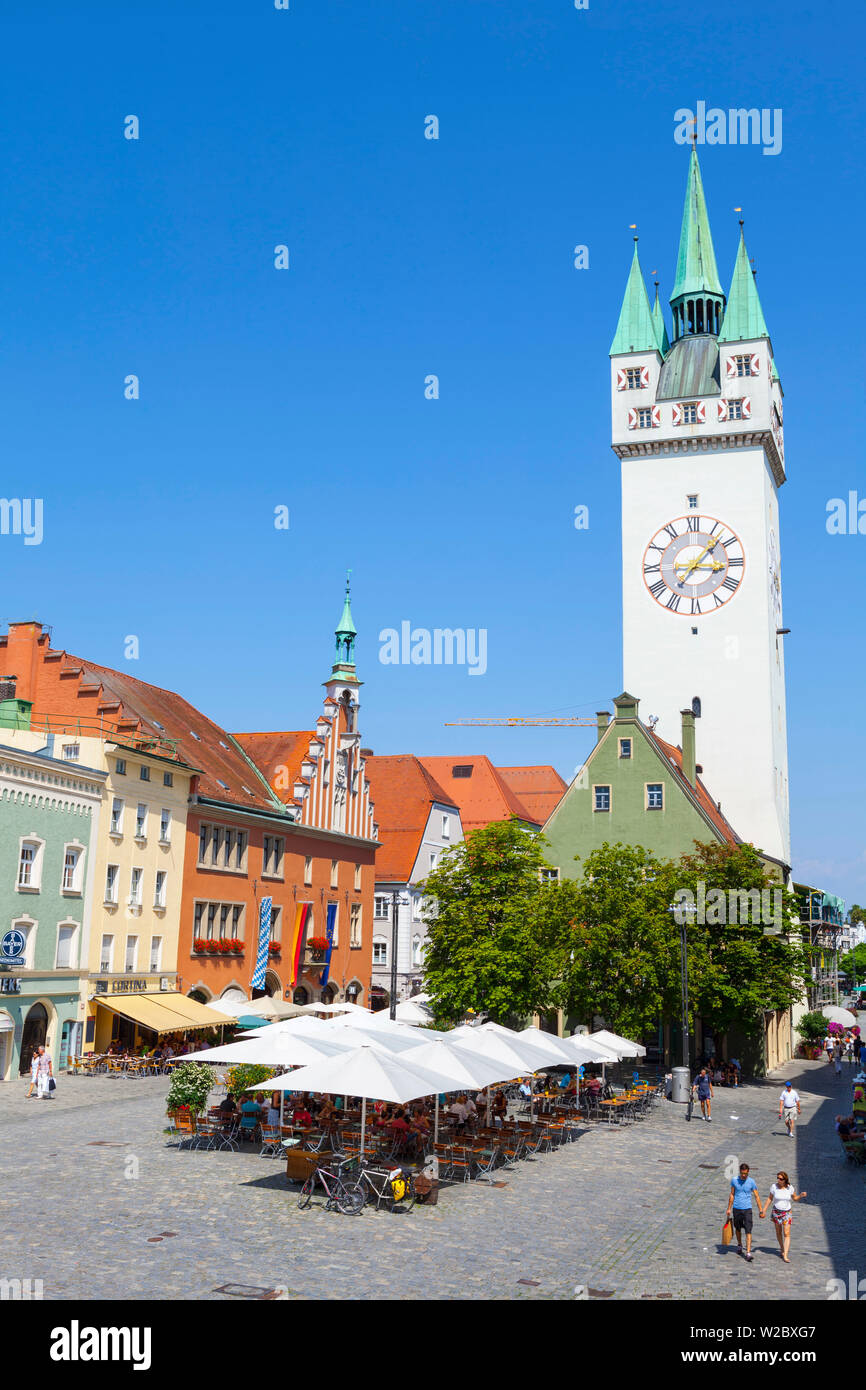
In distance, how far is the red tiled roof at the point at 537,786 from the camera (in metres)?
102

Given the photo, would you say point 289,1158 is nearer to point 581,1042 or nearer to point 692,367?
point 581,1042

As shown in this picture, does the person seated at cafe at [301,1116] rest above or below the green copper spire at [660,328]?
below

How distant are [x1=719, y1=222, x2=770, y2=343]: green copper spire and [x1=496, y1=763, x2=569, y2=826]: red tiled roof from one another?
39495 millimetres

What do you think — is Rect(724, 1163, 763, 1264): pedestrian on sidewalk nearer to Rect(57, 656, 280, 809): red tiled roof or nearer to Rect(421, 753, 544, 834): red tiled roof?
Rect(57, 656, 280, 809): red tiled roof

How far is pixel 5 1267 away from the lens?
15.2 metres

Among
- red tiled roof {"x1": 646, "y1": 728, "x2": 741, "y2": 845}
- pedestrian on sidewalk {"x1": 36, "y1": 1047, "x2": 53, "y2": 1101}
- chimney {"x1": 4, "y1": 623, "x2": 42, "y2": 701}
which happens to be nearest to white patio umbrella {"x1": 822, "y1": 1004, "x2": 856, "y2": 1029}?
red tiled roof {"x1": 646, "y1": 728, "x2": 741, "y2": 845}

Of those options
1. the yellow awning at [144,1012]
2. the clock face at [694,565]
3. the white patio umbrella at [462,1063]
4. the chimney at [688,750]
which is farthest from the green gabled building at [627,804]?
the white patio umbrella at [462,1063]

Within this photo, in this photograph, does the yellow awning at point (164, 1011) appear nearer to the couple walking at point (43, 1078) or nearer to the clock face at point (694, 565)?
the couple walking at point (43, 1078)

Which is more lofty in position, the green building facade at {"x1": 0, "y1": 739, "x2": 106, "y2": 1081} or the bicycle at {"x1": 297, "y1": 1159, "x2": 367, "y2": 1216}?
the green building facade at {"x1": 0, "y1": 739, "x2": 106, "y2": 1081}

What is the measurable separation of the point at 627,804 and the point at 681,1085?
1683cm

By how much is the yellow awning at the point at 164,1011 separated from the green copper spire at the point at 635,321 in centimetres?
5419

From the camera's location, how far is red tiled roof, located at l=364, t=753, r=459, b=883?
75188mm

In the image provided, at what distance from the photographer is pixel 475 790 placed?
89625 mm
